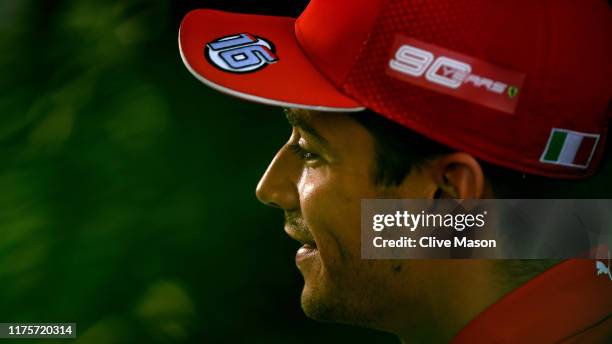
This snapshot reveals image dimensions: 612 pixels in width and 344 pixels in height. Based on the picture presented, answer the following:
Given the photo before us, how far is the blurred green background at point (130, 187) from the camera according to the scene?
2.36 m

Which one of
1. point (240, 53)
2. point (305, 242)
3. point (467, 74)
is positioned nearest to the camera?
point (467, 74)

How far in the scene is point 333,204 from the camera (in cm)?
140

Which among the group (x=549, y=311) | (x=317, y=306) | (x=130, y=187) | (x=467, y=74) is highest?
(x=467, y=74)

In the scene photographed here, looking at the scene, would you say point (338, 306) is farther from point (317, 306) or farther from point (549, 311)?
point (549, 311)

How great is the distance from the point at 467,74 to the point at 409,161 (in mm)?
158

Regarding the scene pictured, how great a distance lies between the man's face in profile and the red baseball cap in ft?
0.31

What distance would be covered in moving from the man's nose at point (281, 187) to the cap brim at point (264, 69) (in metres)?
0.17

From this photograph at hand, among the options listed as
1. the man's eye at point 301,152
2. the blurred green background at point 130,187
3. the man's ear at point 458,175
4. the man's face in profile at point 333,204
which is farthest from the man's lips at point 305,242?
the blurred green background at point 130,187

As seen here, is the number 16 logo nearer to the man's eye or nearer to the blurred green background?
the man's eye

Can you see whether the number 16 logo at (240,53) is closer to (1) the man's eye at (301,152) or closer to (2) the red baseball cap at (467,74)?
(2) the red baseball cap at (467,74)

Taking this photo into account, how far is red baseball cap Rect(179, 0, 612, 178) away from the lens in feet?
4.11

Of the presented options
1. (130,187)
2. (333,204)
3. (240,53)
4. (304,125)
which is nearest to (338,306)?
(333,204)

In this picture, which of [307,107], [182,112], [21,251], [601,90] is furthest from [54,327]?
[601,90]

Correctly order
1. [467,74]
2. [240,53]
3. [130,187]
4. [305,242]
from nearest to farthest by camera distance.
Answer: [467,74]
[240,53]
[305,242]
[130,187]
